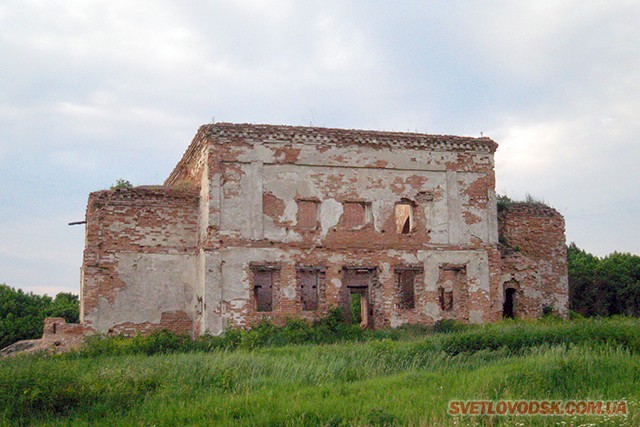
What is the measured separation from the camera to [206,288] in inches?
695

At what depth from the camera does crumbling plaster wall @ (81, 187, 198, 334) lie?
18.1 m

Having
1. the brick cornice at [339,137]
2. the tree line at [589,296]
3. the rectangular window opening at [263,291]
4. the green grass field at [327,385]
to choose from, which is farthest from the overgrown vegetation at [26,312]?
the green grass field at [327,385]

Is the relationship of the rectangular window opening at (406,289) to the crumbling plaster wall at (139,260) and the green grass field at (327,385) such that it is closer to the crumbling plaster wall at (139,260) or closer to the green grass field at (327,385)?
the crumbling plaster wall at (139,260)

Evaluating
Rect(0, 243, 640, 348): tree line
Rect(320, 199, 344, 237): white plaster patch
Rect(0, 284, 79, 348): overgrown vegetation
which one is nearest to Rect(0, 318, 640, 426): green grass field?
Rect(320, 199, 344, 237): white plaster patch

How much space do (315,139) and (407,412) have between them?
11.2m

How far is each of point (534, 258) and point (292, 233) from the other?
7885 mm

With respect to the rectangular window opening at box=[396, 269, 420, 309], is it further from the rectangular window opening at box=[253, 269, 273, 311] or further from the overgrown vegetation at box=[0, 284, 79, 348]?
the overgrown vegetation at box=[0, 284, 79, 348]

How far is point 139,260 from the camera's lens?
18.6 m

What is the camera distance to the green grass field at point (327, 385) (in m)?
9.05

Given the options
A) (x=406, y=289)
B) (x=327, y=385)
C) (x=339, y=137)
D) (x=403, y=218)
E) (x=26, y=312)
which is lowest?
(x=327, y=385)

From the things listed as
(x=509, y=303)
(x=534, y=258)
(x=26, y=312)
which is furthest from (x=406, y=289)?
(x=26, y=312)

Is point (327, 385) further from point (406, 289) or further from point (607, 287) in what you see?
point (607, 287)

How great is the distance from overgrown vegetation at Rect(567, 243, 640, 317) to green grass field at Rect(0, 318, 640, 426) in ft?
46.7

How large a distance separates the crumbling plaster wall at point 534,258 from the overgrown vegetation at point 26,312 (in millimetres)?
15456
